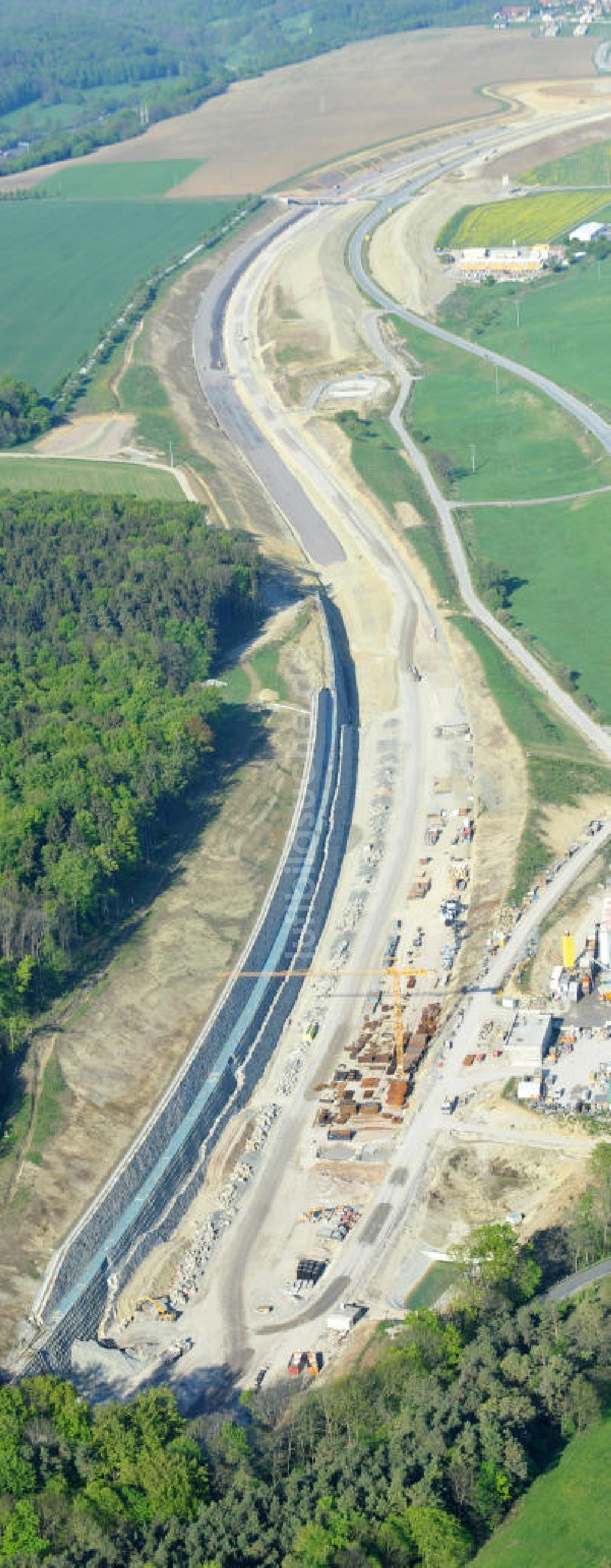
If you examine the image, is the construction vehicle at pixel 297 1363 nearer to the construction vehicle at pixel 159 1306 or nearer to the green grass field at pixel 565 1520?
the construction vehicle at pixel 159 1306

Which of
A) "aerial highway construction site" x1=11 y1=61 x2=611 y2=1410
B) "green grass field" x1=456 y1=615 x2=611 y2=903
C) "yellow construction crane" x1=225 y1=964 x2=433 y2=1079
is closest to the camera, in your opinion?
"aerial highway construction site" x1=11 y1=61 x2=611 y2=1410

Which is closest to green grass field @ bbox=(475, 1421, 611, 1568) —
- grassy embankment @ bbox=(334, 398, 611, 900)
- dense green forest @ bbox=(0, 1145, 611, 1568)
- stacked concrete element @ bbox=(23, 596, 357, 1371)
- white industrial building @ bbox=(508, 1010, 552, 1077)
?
dense green forest @ bbox=(0, 1145, 611, 1568)

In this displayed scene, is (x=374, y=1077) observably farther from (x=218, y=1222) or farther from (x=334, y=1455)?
(x=334, y=1455)

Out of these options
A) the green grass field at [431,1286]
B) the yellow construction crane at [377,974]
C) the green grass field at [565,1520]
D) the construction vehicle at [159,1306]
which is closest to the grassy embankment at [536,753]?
the yellow construction crane at [377,974]

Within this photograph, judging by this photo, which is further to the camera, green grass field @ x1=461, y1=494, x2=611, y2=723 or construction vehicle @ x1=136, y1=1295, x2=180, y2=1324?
green grass field @ x1=461, y1=494, x2=611, y2=723

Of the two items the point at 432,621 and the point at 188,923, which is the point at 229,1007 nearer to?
the point at 188,923

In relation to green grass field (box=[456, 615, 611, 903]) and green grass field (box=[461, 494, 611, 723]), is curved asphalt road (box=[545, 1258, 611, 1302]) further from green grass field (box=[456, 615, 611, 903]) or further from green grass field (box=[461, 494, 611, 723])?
green grass field (box=[461, 494, 611, 723])
